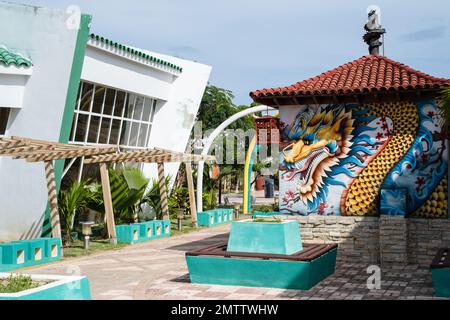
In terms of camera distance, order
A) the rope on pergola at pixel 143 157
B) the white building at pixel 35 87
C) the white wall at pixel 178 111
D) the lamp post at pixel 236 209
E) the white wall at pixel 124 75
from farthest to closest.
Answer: the lamp post at pixel 236 209 < the white wall at pixel 178 111 < the white wall at pixel 124 75 < the rope on pergola at pixel 143 157 < the white building at pixel 35 87

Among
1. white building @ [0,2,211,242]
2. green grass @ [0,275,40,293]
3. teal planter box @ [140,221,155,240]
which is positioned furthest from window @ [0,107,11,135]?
green grass @ [0,275,40,293]

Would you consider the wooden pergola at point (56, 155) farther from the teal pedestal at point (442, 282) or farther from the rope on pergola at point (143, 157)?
the teal pedestal at point (442, 282)

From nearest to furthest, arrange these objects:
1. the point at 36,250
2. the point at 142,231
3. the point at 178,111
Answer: the point at 36,250
the point at 142,231
the point at 178,111

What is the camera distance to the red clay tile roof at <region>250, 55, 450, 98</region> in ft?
42.2

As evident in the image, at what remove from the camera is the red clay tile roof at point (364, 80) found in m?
12.9

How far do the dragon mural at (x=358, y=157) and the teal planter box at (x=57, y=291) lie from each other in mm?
8041

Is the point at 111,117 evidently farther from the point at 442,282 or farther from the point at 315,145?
the point at 442,282

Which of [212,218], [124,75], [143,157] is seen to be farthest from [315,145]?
[212,218]

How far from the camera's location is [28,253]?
13.1 m

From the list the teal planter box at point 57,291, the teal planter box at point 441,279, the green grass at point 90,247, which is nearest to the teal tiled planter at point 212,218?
the green grass at point 90,247

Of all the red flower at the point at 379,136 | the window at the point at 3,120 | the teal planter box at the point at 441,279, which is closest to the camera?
the teal planter box at the point at 441,279

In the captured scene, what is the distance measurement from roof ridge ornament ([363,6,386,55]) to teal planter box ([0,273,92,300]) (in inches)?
449

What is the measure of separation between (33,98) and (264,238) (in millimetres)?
8566

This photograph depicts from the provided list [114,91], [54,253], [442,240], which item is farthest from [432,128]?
[114,91]
